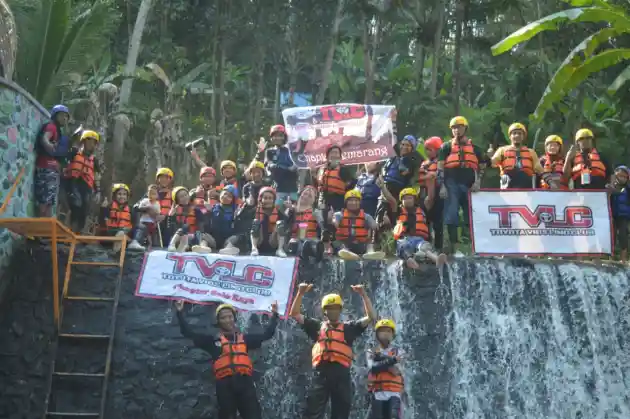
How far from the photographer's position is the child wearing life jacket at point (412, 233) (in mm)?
12383

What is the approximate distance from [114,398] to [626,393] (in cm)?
630

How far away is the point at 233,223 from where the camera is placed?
12945 millimetres

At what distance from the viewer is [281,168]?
45.8ft

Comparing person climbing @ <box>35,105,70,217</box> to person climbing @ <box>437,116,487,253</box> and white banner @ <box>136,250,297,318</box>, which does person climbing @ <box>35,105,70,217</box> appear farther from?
person climbing @ <box>437,116,487,253</box>

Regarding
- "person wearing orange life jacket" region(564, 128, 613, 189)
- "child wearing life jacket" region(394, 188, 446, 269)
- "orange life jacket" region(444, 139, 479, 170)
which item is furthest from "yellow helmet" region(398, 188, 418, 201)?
"person wearing orange life jacket" region(564, 128, 613, 189)

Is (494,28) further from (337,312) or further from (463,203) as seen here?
(337,312)

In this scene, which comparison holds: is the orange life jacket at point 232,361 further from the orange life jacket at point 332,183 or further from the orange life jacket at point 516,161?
the orange life jacket at point 516,161

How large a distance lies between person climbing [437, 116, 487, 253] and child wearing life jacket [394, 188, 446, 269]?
60 cm

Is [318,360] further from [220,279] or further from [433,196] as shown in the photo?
[433,196]

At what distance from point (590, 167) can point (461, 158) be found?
75.1 inches

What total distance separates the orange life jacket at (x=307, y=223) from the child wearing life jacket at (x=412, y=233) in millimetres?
1078

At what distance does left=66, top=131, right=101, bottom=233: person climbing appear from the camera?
1266cm

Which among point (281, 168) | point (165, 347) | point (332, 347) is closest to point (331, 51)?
point (281, 168)

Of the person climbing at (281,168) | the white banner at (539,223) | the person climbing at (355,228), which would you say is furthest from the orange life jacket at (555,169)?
the person climbing at (281,168)
